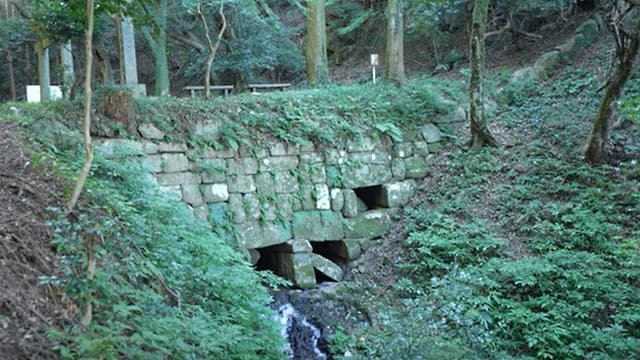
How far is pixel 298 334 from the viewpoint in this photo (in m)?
7.77

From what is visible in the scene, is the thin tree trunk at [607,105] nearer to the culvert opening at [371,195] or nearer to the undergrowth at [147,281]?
the culvert opening at [371,195]

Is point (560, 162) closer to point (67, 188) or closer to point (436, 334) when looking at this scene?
point (436, 334)

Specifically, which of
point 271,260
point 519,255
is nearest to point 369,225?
point 271,260

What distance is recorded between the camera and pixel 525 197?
357 inches

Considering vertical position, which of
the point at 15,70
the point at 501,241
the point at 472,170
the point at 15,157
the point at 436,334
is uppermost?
the point at 15,70

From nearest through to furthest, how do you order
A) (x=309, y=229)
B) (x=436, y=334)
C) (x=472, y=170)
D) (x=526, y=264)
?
(x=436, y=334), (x=526, y=264), (x=309, y=229), (x=472, y=170)

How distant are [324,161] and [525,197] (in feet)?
10.7

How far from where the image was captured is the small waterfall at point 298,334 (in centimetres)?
757

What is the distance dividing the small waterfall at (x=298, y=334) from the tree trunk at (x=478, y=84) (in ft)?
15.2

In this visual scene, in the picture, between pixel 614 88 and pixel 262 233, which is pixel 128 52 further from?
pixel 614 88

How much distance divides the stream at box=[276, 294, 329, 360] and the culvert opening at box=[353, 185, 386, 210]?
274cm

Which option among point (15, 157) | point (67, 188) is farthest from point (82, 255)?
point (15, 157)

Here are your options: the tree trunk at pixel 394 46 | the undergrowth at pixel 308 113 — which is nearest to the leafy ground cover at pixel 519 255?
the undergrowth at pixel 308 113

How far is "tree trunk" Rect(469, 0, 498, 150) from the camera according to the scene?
10.1m
